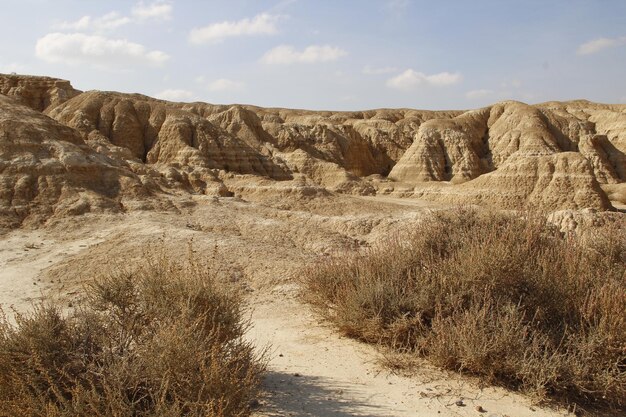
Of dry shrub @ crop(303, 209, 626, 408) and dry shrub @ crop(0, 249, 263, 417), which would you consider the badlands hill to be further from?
dry shrub @ crop(0, 249, 263, 417)

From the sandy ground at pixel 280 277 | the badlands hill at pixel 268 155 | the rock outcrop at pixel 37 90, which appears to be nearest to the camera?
the sandy ground at pixel 280 277

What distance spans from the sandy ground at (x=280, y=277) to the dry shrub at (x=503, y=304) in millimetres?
303

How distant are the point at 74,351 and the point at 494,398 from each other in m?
3.69

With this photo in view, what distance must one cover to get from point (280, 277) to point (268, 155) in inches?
1189

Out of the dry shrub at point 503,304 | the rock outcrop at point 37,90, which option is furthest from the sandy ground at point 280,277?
the rock outcrop at point 37,90

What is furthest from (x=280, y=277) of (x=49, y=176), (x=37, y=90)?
(x=37, y=90)

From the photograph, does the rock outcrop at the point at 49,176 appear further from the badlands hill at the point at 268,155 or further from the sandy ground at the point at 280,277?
the sandy ground at the point at 280,277

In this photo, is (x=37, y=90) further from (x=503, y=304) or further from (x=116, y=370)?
(x=503, y=304)

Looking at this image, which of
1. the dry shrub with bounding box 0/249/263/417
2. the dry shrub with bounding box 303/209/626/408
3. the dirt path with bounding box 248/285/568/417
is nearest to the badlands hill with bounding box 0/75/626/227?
the dry shrub with bounding box 303/209/626/408

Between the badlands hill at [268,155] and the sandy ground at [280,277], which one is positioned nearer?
the sandy ground at [280,277]

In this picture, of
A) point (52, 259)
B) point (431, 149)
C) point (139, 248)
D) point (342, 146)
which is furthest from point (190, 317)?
point (342, 146)

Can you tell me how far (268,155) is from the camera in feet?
126

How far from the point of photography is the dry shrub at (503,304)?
179 inches

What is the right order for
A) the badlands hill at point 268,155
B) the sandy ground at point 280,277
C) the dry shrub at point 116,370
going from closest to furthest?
the dry shrub at point 116,370
the sandy ground at point 280,277
the badlands hill at point 268,155
